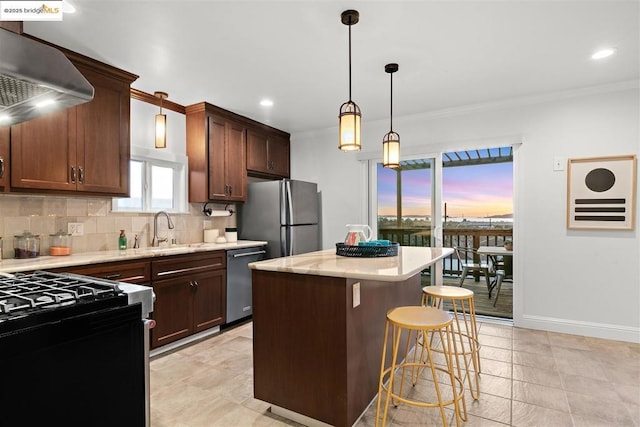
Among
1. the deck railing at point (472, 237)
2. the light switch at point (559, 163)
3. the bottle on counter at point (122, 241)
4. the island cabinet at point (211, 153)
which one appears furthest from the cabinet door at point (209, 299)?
the deck railing at point (472, 237)

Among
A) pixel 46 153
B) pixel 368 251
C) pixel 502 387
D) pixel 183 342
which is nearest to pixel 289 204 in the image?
pixel 183 342

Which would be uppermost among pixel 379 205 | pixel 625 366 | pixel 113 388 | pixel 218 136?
pixel 218 136

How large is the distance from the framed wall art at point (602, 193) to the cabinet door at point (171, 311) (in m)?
3.81

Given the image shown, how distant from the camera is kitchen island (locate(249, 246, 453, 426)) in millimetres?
1812

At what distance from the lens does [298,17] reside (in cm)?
214

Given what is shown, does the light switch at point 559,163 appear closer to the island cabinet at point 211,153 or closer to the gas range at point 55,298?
the island cabinet at point 211,153

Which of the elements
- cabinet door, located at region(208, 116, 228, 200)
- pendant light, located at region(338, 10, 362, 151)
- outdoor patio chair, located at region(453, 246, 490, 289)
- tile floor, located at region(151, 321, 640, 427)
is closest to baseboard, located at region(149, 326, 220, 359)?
tile floor, located at region(151, 321, 640, 427)

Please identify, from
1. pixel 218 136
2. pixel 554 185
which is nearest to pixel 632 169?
pixel 554 185

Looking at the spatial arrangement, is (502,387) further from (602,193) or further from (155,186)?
(155,186)

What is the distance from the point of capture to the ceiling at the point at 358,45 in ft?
6.77

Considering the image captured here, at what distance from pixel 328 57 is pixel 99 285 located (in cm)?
222

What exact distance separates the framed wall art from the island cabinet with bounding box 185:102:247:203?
3635 millimetres

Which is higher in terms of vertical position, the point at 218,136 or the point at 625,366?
the point at 218,136

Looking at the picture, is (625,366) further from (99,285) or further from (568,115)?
(99,285)
